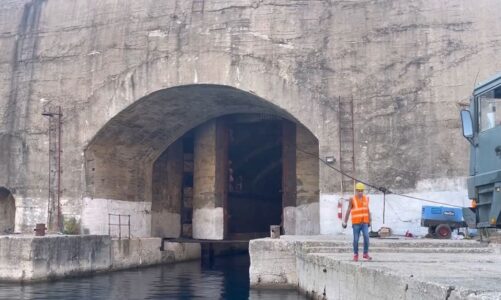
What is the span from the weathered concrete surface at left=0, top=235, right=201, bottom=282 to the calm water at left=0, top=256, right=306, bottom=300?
27 centimetres

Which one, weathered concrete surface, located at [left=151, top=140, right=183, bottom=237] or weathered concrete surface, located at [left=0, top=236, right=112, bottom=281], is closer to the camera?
weathered concrete surface, located at [left=0, top=236, right=112, bottom=281]

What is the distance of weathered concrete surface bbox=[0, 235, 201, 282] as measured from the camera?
13062 millimetres

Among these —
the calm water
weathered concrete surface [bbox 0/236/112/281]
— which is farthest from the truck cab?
weathered concrete surface [bbox 0/236/112/281]

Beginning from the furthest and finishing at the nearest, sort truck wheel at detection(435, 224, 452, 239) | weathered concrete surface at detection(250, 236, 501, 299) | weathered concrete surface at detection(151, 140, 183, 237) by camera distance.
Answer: weathered concrete surface at detection(151, 140, 183, 237), truck wheel at detection(435, 224, 452, 239), weathered concrete surface at detection(250, 236, 501, 299)

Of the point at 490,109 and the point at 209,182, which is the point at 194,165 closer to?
the point at 209,182

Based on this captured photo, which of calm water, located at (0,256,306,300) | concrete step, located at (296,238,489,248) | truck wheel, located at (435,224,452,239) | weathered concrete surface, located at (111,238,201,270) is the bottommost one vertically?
calm water, located at (0,256,306,300)

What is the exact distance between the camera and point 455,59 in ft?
44.8

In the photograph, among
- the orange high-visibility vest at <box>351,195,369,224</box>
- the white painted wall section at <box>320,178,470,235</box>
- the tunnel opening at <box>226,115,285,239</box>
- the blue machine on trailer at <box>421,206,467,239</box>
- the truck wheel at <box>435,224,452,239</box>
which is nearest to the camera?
the orange high-visibility vest at <box>351,195,369,224</box>

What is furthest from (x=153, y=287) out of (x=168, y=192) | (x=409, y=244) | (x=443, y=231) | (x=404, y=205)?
(x=168, y=192)

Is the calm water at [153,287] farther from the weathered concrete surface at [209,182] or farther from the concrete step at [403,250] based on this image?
the weathered concrete surface at [209,182]

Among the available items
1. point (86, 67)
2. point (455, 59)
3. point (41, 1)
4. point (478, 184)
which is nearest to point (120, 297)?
point (478, 184)

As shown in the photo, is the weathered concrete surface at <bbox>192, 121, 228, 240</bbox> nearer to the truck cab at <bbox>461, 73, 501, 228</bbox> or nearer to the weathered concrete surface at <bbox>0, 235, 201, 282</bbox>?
the weathered concrete surface at <bbox>0, 235, 201, 282</bbox>

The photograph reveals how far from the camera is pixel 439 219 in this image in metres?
12.7

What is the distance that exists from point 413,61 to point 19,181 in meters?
10.5
